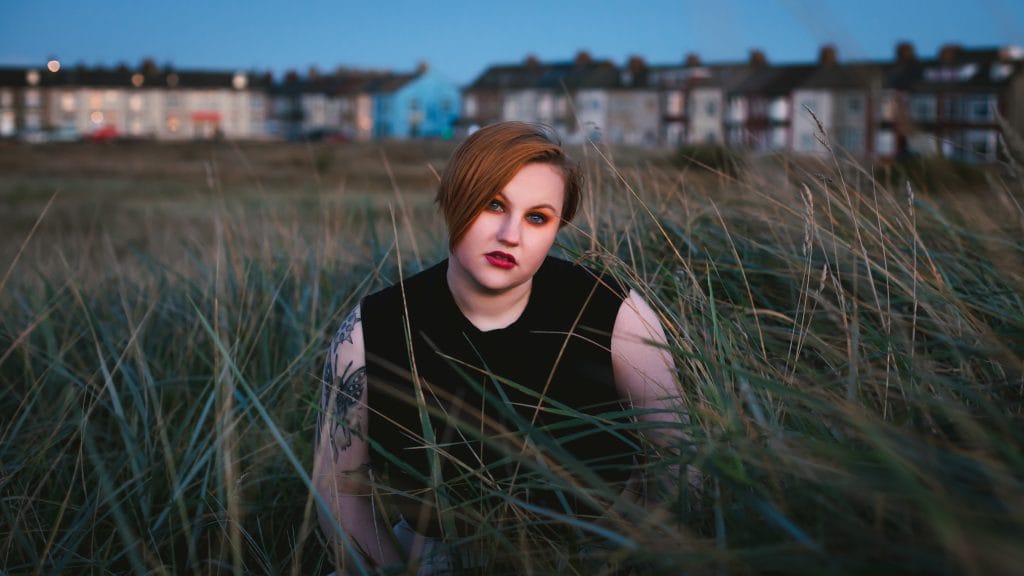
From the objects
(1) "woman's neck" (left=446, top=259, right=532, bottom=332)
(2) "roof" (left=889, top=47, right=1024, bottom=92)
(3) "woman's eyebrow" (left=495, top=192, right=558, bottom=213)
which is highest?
(2) "roof" (left=889, top=47, right=1024, bottom=92)

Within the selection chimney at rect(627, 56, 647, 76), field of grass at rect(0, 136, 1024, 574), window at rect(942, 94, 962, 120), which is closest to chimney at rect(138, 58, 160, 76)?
chimney at rect(627, 56, 647, 76)

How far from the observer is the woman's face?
7.20 feet

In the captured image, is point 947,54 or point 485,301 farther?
point 947,54

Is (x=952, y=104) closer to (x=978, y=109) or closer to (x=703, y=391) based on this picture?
(x=978, y=109)

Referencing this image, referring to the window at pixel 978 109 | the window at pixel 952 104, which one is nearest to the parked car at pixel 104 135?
the window at pixel 952 104

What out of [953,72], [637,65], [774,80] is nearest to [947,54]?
[953,72]

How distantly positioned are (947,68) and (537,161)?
209 feet

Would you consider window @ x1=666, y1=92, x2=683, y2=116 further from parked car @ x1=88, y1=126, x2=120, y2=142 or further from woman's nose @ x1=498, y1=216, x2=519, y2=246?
woman's nose @ x1=498, y1=216, x2=519, y2=246

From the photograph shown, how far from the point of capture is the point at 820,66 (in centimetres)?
6512

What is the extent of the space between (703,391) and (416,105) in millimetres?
89766

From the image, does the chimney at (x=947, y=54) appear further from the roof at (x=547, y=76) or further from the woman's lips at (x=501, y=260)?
the woman's lips at (x=501, y=260)

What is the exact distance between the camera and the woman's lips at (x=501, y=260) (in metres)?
2.20

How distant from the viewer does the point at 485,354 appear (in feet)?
7.66

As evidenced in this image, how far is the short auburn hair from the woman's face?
0.07 feet
